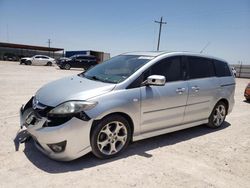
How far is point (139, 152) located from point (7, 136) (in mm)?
2380

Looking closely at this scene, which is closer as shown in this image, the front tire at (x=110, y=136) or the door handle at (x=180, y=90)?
the front tire at (x=110, y=136)

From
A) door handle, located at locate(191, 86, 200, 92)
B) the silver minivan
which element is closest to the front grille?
the silver minivan

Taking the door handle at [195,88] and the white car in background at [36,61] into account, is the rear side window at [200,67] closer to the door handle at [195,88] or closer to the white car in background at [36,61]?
the door handle at [195,88]

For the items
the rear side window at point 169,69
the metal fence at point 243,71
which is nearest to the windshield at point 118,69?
the rear side window at point 169,69

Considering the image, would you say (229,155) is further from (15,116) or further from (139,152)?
(15,116)

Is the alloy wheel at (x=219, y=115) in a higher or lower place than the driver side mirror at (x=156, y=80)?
lower

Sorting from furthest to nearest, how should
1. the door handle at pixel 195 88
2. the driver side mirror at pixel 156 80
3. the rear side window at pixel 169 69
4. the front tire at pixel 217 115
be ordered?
1. the front tire at pixel 217 115
2. the door handle at pixel 195 88
3. the rear side window at pixel 169 69
4. the driver side mirror at pixel 156 80

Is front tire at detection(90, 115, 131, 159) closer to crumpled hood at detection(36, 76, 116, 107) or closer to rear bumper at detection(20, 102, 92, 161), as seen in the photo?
rear bumper at detection(20, 102, 92, 161)

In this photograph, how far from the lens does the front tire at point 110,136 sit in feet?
11.6

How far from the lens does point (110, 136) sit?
371 centimetres

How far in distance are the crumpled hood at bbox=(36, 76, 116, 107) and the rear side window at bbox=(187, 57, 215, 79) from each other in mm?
1979

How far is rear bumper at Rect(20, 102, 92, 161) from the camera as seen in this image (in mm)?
3238

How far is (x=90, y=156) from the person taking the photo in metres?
3.79

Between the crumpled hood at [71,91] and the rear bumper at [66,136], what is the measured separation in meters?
0.32
